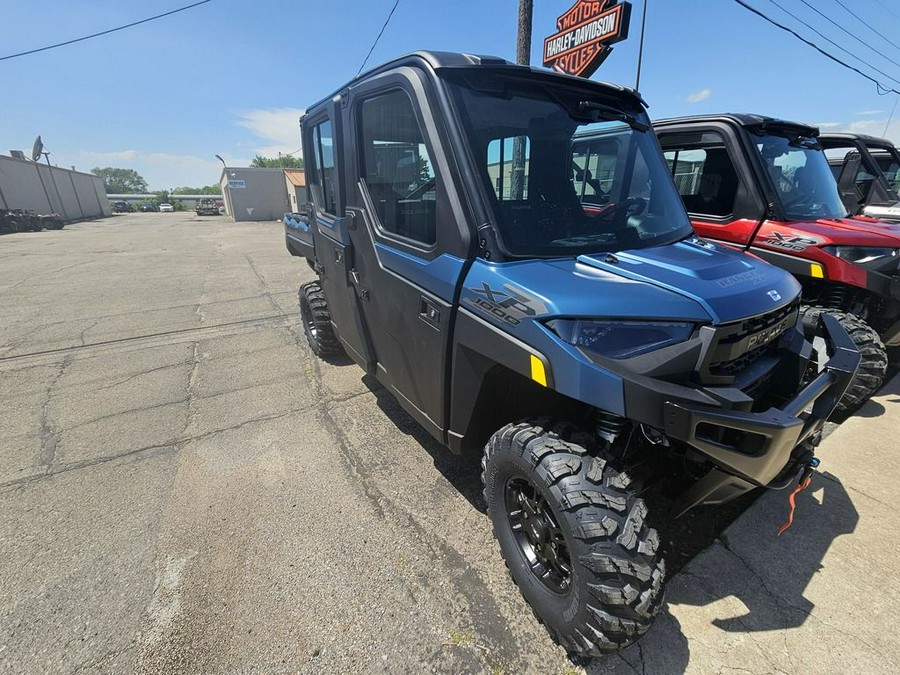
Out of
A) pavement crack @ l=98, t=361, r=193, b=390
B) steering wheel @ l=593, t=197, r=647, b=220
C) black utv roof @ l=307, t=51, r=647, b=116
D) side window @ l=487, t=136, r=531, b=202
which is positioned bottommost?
pavement crack @ l=98, t=361, r=193, b=390

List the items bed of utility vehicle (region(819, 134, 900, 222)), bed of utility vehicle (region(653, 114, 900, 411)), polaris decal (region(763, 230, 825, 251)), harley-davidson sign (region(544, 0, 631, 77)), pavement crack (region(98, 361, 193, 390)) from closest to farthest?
bed of utility vehicle (region(653, 114, 900, 411)) → polaris decal (region(763, 230, 825, 251)) → pavement crack (region(98, 361, 193, 390)) → bed of utility vehicle (region(819, 134, 900, 222)) → harley-davidson sign (region(544, 0, 631, 77))

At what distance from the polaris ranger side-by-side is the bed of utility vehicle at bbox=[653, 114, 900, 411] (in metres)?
1.73

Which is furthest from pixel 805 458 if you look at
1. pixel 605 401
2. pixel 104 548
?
pixel 104 548

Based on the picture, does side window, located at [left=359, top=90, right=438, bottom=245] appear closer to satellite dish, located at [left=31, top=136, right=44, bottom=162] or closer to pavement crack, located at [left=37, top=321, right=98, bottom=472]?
pavement crack, located at [left=37, top=321, right=98, bottom=472]

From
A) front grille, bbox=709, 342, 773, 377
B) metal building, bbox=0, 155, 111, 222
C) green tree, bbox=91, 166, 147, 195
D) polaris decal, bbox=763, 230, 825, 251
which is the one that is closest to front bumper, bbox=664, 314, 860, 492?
front grille, bbox=709, 342, 773, 377

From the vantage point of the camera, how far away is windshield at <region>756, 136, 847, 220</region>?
3867 mm

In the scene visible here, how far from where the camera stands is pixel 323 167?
346 cm

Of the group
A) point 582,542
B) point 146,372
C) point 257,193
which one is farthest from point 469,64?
point 257,193

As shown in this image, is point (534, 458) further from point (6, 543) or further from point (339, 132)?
point (6, 543)

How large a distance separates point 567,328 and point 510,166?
0.96 m

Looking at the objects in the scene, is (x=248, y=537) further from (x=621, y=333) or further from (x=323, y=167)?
(x=323, y=167)

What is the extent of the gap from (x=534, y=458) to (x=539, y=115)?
165cm

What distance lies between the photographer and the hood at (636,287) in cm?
153

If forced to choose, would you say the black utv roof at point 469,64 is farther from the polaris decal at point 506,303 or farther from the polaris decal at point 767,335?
the polaris decal at point 767,335
